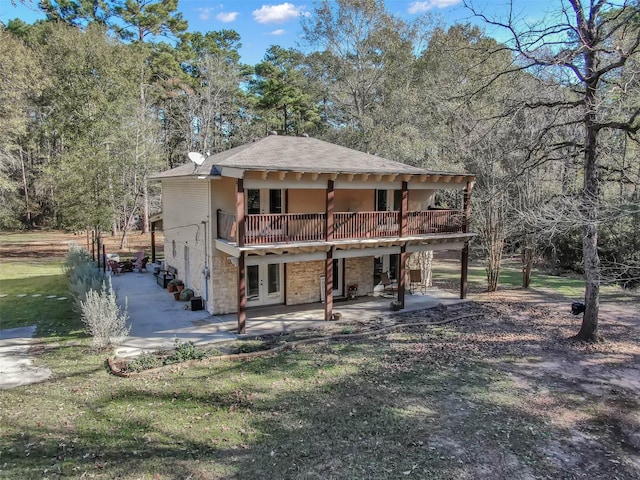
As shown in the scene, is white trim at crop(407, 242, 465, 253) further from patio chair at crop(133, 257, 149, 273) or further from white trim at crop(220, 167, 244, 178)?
patio chair at crop(133, 257, 149, 273)

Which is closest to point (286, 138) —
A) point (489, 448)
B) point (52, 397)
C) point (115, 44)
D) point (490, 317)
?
point (490, 317)

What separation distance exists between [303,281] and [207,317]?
3738mm

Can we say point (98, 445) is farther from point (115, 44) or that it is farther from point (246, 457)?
point (115, 44)

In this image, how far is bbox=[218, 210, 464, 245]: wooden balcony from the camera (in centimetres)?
1245

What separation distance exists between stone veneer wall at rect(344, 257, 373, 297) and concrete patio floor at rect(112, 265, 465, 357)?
60cm

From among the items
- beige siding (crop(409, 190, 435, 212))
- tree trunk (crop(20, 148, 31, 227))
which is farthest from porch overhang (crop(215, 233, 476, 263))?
tree trunk (crop(20, 148, 31, 227))

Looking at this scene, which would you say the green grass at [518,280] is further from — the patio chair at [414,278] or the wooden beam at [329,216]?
the wooden beam at [329,216]

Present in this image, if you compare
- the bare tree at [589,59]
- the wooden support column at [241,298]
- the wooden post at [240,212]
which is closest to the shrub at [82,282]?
the wooden support column at [241,298]

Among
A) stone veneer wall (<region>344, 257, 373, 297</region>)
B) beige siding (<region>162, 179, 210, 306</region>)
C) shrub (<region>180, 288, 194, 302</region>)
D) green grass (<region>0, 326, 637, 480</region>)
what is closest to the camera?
green grass (<region>0, 326, 637, 480</region>)

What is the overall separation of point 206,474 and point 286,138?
13.6m

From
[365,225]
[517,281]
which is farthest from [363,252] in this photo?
[517,281]

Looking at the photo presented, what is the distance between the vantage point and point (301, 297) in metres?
15.5

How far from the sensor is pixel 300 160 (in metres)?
13.7

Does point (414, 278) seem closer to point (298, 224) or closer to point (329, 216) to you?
point (329, 216)
